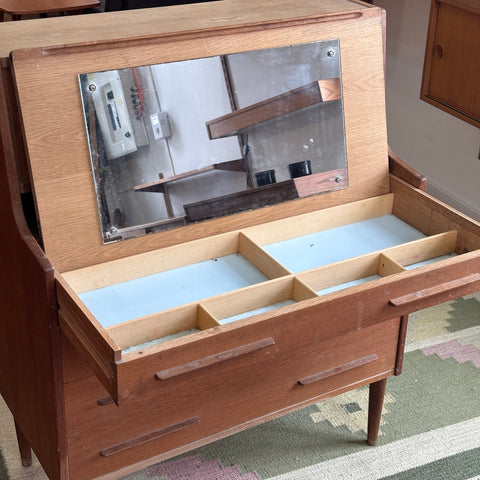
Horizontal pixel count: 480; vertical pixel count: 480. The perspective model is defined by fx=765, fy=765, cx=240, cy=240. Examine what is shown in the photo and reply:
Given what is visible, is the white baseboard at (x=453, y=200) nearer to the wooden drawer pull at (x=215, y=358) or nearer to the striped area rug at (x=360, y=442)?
the striped area rug at (x=360, y=442)

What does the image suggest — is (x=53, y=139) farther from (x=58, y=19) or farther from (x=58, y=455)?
(x=58, y=455)

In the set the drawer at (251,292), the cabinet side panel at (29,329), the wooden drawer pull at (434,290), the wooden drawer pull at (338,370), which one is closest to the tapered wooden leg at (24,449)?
the cabinet side panel at (29,329)

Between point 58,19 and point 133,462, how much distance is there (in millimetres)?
932

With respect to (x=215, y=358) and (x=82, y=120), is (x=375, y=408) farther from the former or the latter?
(x=82, y=120)

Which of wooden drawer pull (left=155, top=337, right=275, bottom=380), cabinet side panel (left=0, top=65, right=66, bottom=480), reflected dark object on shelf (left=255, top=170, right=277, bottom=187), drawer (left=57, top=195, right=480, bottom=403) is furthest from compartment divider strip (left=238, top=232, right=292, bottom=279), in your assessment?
cabinet side panel (left=0, top=65, right=66, bottom=480)

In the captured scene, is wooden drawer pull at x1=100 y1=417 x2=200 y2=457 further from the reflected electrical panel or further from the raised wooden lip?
the raised wooden lip

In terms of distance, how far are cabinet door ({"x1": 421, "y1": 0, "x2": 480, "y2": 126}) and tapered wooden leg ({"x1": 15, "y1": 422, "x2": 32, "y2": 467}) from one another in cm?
137

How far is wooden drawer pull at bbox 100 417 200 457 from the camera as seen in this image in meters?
1.50

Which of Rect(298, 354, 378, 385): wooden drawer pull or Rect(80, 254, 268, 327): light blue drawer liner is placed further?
Rect(298, 354, 378, 385): wooden drawer pull

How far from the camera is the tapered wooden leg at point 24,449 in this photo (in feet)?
5.93

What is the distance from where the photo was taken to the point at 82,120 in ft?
4.67

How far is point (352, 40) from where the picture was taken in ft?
5.49

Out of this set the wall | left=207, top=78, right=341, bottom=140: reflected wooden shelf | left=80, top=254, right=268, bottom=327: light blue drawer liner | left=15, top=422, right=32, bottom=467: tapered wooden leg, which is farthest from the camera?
the wall

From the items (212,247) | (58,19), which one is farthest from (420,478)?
(58,19)
